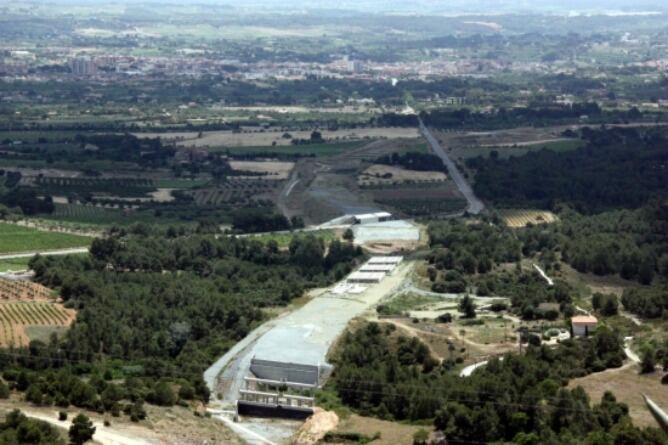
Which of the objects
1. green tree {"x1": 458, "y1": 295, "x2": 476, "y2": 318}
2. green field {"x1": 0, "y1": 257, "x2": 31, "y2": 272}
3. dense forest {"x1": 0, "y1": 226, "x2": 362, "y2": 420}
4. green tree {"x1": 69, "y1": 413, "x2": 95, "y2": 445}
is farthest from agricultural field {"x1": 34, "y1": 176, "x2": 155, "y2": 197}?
green tree {"x1": 69, "y1": 413, "x2": 95, "y2": 445}

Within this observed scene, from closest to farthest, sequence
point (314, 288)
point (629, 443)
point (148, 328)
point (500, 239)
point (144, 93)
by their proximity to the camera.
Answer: point (629, 443) → point (148, 328) → point (314, 288) → point (500, 239) → point (144, 93)

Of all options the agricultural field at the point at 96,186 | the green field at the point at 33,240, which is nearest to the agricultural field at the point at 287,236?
the green field at the point at 33,240

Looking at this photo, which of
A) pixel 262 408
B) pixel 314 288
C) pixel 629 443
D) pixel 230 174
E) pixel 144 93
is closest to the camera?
pixel 629 443

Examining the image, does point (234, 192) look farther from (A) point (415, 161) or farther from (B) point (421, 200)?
(A) point (415, 161)

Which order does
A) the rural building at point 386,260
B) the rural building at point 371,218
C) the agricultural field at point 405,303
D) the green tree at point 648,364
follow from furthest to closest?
the rural building at point 371,218 < the rural building at point 386,260 < the agricultural field at point 405,303 < the green tree at point 648,364

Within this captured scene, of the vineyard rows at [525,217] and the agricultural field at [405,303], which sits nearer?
the agricultural field at [405,303]

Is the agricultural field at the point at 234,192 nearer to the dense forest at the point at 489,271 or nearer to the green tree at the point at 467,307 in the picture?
the dense forest at the point at 489,271

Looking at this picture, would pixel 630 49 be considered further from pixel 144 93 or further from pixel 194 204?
pixel 194 204

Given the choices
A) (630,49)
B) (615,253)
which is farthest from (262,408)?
(630,49)
